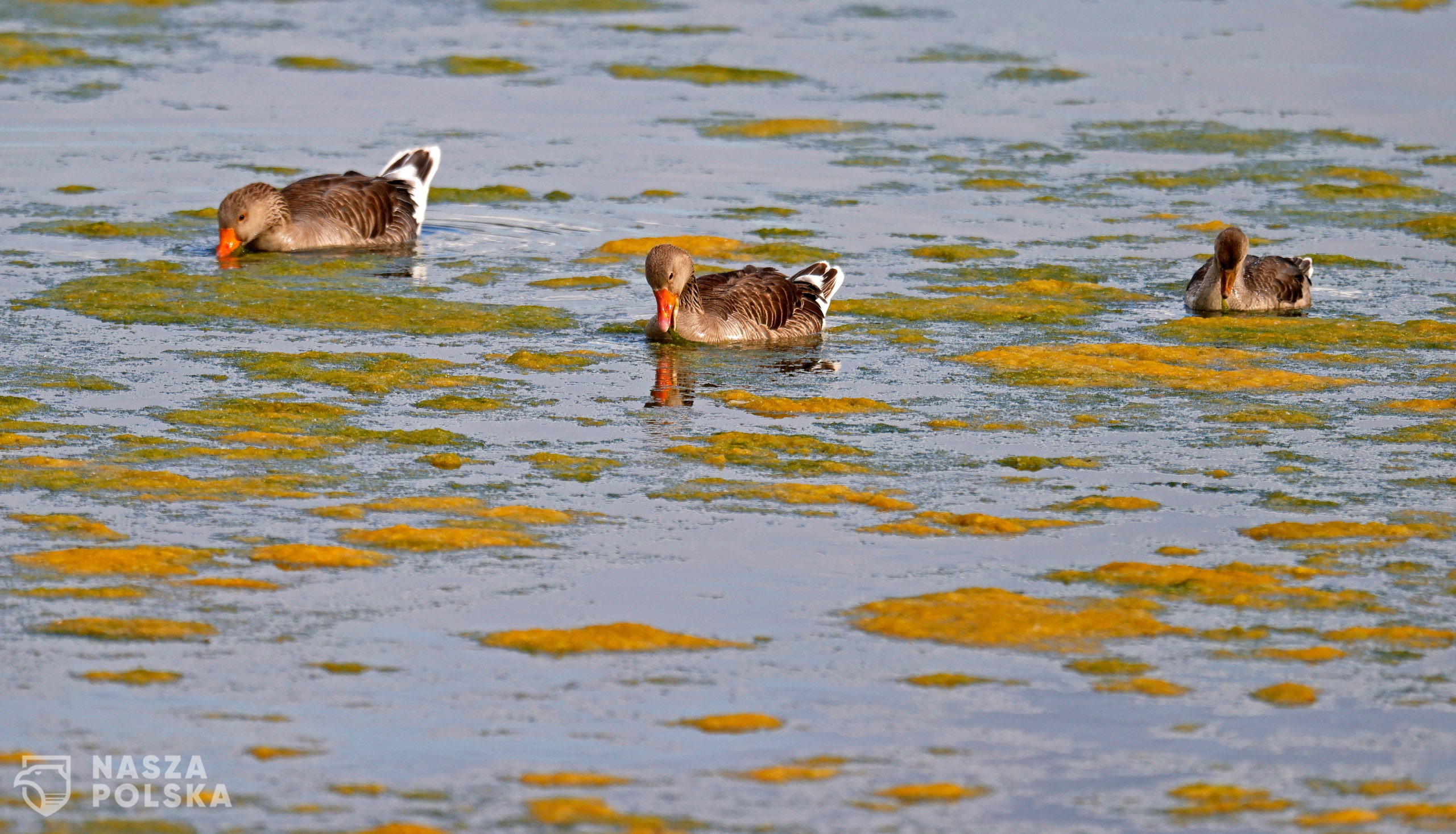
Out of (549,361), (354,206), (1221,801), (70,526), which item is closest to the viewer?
(1221,801)

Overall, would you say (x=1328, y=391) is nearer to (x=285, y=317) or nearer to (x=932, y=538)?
(x=932, y=538)

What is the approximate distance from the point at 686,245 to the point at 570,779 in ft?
39.7

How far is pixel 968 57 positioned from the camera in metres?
31.0

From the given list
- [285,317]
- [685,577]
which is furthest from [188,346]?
[685,577]

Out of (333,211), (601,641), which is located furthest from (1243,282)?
(601,641)

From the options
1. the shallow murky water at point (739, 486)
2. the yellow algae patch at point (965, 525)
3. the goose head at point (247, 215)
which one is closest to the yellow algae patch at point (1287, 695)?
the shallow murky water at point (739, 486)

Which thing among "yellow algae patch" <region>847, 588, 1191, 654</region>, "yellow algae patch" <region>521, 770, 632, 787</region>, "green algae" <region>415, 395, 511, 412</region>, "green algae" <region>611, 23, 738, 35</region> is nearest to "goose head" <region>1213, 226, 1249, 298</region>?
"green algae" <region>415, 395, 511, 412</region>

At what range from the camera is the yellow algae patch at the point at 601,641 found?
913cm

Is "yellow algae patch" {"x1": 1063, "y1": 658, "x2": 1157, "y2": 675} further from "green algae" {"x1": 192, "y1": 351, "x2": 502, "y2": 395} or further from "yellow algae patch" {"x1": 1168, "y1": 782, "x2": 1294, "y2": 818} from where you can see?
"green algae" {"x1": 192, "y1": 351, "x2": 502, "y2": 395}

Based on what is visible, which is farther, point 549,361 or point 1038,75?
point 1038,75

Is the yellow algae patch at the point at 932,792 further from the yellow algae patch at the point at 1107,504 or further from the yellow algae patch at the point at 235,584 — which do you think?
the yellow algae patch at the point at 1107,504

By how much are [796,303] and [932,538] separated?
538 cm

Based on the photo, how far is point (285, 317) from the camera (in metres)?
16.2

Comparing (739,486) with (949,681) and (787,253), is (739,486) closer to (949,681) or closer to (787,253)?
(949,681)
